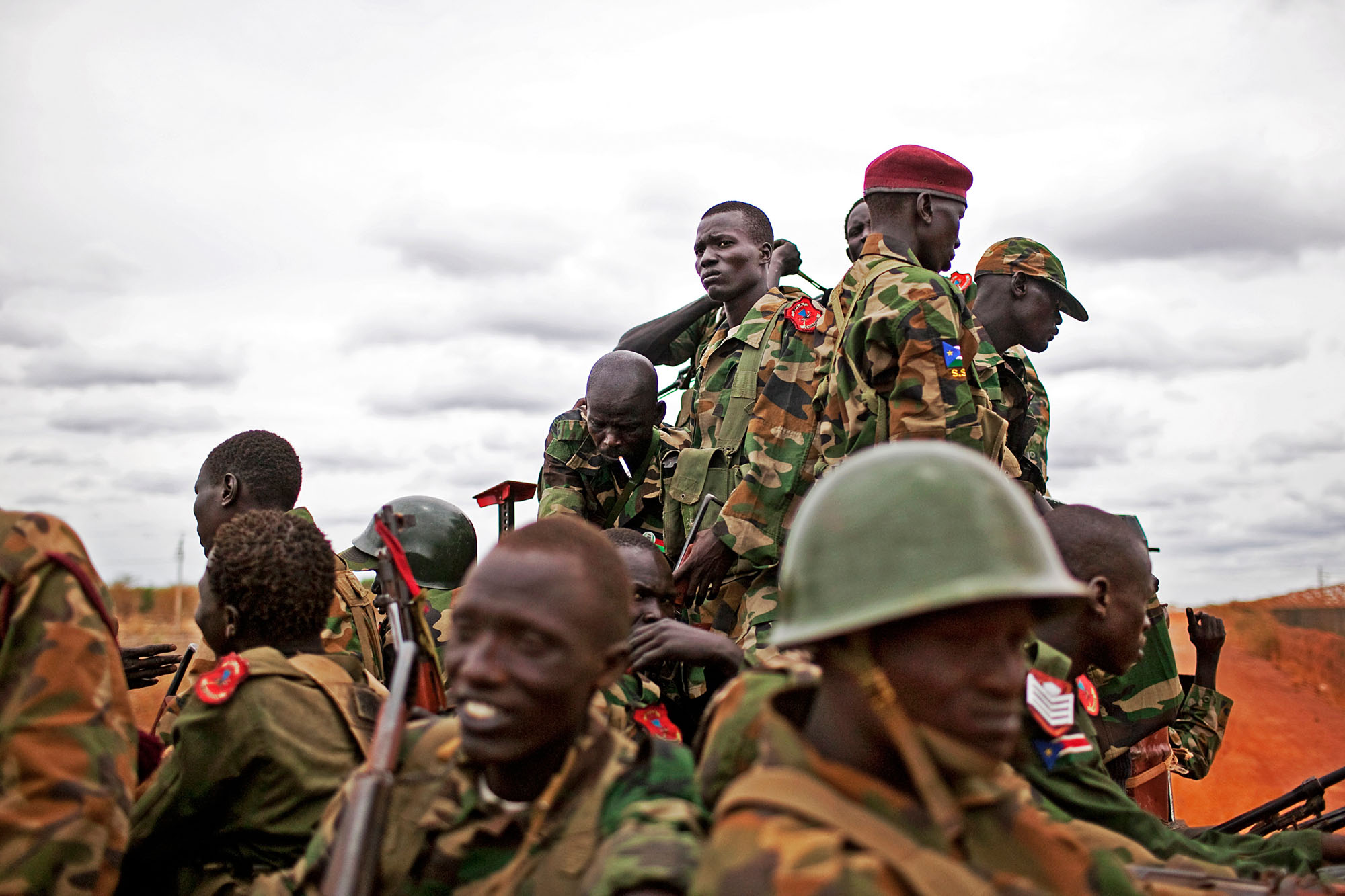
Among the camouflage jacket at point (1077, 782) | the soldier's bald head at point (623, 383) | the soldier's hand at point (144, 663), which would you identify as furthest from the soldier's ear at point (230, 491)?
the camouflage jacket at point (1077, 782)

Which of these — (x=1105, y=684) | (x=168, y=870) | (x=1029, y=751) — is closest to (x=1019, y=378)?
(x=1105, y=684)

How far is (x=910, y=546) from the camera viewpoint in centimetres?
185

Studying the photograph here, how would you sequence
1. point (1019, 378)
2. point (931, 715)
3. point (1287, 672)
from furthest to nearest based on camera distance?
1. point (1287, 672)
2. point (1019, 378)
3. point (931, 715)

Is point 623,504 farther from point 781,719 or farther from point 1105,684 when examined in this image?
point 781,719

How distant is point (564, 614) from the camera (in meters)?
2.33

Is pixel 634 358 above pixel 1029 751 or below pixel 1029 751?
above

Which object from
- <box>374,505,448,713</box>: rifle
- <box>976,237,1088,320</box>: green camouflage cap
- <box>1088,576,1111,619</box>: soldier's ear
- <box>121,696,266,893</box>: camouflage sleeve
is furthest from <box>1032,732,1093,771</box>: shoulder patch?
<box>976,237,1088,320</box>: green camouflage cap

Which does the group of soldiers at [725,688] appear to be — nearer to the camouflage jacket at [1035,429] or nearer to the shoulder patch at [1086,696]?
the shoulder patch at [1086,696]

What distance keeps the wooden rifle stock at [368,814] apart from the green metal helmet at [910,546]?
97cm

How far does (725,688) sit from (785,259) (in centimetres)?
556

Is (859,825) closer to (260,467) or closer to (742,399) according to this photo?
(260,467)

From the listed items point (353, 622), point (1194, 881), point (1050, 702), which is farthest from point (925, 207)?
point (353, 622)

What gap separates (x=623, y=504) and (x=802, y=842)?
5503 mm

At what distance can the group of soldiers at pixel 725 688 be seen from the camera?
1845 mm
